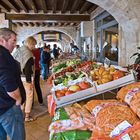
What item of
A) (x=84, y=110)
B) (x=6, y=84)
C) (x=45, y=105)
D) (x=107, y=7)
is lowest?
(x=45, y=105)

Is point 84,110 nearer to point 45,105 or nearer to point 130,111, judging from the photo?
point 130,111

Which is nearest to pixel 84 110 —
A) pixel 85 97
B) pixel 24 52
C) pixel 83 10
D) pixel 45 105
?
pixel 85 97

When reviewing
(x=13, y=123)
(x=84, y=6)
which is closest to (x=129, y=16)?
(x=13, y=123)

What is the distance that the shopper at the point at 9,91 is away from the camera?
Answer: 1.95 meters

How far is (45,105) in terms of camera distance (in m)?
5.65

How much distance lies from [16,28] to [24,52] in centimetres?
1267

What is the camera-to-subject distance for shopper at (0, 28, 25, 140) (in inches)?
76.9

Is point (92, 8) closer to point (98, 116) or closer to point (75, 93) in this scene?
point (75, 93)

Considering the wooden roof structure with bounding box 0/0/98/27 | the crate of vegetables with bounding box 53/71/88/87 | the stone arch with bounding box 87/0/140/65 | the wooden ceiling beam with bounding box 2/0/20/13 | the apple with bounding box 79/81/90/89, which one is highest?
the wooden ceiling beam with bounding box 2/0/20/13

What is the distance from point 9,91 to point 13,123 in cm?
37

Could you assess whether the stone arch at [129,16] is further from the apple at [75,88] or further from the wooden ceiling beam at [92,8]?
the wooden ceiling beam at [92,8]

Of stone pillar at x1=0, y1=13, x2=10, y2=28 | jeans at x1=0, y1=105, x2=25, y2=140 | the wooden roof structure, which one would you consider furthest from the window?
jeans at x1=0, y1=105, x2=25, y2=140

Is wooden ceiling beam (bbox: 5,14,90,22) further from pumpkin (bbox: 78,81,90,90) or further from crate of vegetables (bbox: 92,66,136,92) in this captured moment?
crate of vegetables (bbox: 92,66,136,92)

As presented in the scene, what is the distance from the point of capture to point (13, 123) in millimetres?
2217
